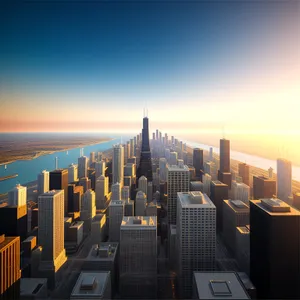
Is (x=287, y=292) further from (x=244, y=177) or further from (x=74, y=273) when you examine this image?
(x=244, y=177)

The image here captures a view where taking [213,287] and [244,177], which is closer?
[213,287]

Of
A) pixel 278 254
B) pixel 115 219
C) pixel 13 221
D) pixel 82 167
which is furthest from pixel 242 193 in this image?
pixel 82 167

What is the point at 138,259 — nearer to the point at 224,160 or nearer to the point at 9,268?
the point at 9,268

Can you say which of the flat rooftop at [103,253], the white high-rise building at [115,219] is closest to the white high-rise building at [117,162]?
the white high-rise building at [115,219]

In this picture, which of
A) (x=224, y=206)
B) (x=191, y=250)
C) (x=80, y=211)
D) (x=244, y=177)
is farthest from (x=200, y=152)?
(x=191, y=250)

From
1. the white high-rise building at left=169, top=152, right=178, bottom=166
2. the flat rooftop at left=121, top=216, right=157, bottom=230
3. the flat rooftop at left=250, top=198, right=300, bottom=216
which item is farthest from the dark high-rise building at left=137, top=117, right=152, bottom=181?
the flat rooftop at left=250, top=198, right=300, bottom=216

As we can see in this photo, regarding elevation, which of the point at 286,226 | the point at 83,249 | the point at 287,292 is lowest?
the point at 83,249
